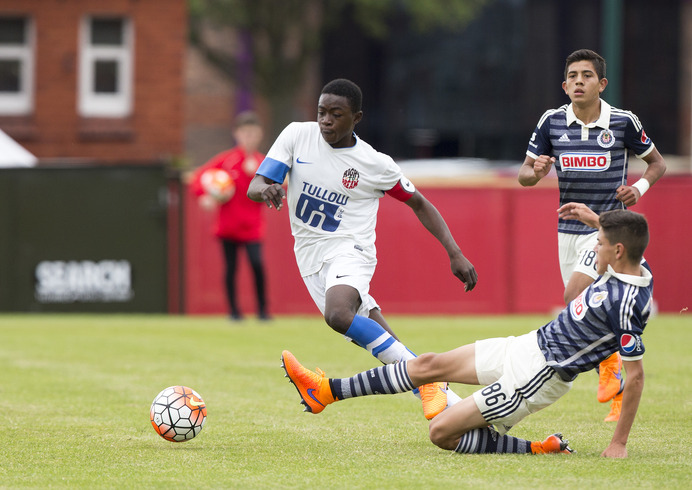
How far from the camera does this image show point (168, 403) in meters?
6.57

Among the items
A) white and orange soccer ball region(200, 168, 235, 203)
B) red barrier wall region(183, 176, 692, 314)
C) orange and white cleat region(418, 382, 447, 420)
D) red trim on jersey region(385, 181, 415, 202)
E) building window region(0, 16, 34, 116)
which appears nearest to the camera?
orange and white cleat region(418, 382, 447, 420)

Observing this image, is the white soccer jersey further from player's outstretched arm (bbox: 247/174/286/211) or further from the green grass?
the green grass

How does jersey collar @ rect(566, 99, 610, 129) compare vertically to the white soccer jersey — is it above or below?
above

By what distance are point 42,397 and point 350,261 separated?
8.94 ft

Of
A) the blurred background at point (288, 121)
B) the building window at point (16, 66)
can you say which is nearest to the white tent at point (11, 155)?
the blurred background at point (288, 121)

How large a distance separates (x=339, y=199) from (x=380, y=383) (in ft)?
4.35

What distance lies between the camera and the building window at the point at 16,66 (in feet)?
89.2

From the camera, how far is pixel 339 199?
730 centimetres

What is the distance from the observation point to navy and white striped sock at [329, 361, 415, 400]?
6426 mm

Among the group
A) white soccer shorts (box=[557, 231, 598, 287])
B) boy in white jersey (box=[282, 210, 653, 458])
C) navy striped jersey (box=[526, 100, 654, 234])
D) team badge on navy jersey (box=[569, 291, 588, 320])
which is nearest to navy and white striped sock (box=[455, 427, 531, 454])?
boy in white jersey (box=[282, 210, 653, 458])

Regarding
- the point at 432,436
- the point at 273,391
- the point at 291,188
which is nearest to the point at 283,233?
the point at 273,391

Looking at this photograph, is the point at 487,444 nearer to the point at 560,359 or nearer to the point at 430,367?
the point at 430,367

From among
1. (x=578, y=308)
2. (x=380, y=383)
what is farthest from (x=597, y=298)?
(x=380, y=383)

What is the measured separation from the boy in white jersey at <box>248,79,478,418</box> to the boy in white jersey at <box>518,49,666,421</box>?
85 cm
